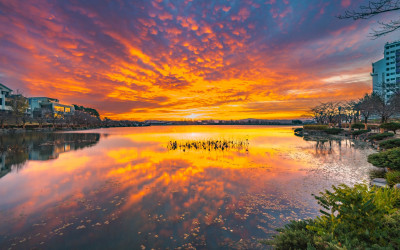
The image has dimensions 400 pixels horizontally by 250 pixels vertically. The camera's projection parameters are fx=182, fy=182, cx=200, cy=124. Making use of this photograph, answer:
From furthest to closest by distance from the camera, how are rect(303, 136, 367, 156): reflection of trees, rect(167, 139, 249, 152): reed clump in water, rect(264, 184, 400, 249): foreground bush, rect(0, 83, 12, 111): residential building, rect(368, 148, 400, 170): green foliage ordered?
rect(0, 83, 12, 111): residential building → rect(167, 139, 249, 152): reed clump in water → rect(303, 136, 367, 156): reflection of trees → rect(368, 148, 400, 170): green foliage → rect(264, 184, 400, 249): foreground bush

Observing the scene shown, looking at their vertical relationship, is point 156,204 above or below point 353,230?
below

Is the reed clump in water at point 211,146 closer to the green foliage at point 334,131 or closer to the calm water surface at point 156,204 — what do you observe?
the calm water surface at point 156,204

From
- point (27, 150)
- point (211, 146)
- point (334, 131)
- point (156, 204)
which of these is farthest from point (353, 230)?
point (334, 131)

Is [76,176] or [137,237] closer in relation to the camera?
[137,237]

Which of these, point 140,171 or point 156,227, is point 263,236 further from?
point 140,171

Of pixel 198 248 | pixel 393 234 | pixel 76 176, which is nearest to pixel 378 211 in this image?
pixel 393 234

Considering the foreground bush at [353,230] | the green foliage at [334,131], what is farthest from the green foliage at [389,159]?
the green foliage at [334,131]

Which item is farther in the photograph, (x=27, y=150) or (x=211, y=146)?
(x=211, y=146)

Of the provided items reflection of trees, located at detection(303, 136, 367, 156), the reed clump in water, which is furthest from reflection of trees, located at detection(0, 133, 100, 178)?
reflection of trees, located at detection(303, 136, 367, 156)

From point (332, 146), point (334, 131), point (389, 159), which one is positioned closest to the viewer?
point (389, 159)

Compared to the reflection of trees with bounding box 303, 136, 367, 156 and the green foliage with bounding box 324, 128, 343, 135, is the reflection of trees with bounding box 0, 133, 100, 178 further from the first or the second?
the green foliage with bounding box 324, 128, 343, 135

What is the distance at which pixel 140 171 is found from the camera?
1404 cm

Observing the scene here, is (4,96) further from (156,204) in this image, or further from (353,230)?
(353,230)

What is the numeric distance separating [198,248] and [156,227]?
182 cm
